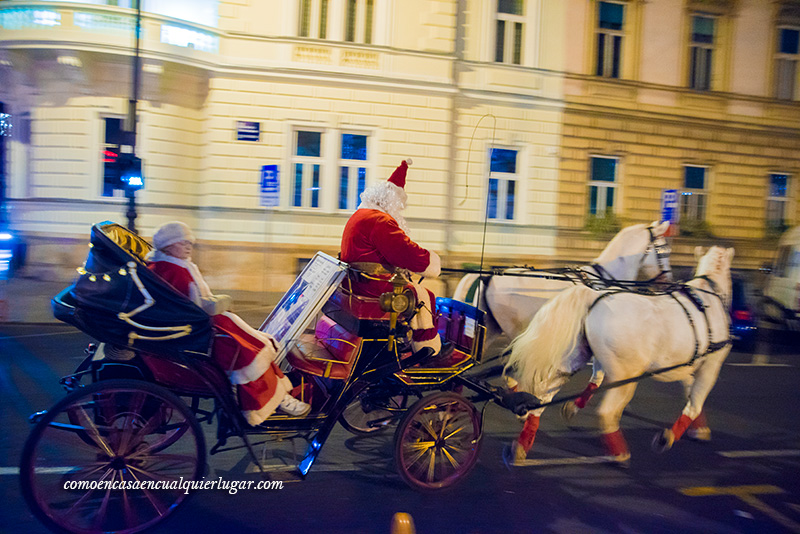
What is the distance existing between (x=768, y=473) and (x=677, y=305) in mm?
1368

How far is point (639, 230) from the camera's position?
608 centimetres

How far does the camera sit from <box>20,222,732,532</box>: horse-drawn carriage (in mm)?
3025

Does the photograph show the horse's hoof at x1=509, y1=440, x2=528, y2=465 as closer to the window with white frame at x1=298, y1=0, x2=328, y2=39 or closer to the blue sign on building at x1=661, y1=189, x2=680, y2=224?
the blue sign on building at x1=661, y1=189, x2=680, y2=224

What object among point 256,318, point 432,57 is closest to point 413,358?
point 256,318

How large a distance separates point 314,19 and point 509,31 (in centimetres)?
473

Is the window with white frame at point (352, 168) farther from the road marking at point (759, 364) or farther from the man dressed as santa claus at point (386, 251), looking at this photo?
the man dressed as santa claus at point (386, 251)

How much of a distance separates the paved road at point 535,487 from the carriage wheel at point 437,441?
14 centimetres

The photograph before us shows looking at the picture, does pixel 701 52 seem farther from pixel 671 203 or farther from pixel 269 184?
pixel 269 184

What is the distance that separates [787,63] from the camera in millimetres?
16172

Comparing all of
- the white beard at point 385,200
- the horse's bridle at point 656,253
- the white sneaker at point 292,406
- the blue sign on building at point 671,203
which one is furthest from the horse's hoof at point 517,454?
the blue sign on building at point 671,203

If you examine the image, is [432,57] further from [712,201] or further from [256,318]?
[712,201]

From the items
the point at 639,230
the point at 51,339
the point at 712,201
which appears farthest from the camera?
the point at 712,201

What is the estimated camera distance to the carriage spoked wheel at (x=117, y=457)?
3.02 meters

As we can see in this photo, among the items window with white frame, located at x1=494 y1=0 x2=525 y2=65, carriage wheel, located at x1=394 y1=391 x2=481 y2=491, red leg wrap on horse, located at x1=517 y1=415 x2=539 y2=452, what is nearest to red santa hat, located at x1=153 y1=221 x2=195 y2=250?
carriage wheel, located at x1=394 y1=391 x2=481 y2=491
